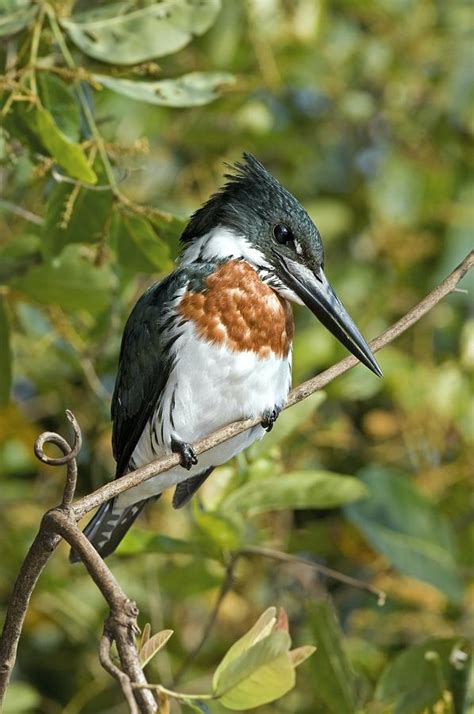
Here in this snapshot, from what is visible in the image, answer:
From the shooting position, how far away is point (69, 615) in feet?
10.2

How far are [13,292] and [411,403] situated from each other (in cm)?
112

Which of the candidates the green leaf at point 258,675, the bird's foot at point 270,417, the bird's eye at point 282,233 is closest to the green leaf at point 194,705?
the green leaf at point 258,675

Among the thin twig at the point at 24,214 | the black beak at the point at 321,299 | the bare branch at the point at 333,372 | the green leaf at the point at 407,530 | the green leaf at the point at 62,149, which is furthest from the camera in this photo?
the green leaf at the point at 407,530

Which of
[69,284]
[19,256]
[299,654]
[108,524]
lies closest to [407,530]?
[108,524]

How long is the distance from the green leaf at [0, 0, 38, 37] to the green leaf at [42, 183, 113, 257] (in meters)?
0.30

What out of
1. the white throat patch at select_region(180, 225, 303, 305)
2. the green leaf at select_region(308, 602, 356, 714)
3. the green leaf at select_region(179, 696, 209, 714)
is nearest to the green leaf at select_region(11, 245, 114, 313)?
the white throat patch at select_region(180, 225, 303, 305)

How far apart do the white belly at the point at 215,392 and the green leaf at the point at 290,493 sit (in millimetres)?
88

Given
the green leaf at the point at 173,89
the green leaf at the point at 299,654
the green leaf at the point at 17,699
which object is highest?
the green leaf at the point at 173,89

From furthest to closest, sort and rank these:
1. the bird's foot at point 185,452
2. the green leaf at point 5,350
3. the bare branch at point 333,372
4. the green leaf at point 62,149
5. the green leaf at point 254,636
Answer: the green leaf at point 5,350 < the bird's foot at point 185,452 < the green leaf at point 62,149 < the bare branch at point 333,372 < the green leaf at point 254,636

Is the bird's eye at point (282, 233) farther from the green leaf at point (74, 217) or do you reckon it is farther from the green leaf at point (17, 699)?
the green leaf at point (17, 699)

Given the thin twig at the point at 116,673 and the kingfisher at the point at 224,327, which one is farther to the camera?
the kingfisher at the point at 224,327

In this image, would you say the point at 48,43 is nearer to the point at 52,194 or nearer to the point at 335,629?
the point at 52,194

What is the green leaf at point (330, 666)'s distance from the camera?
2184mm

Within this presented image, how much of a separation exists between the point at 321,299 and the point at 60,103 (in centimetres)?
59
